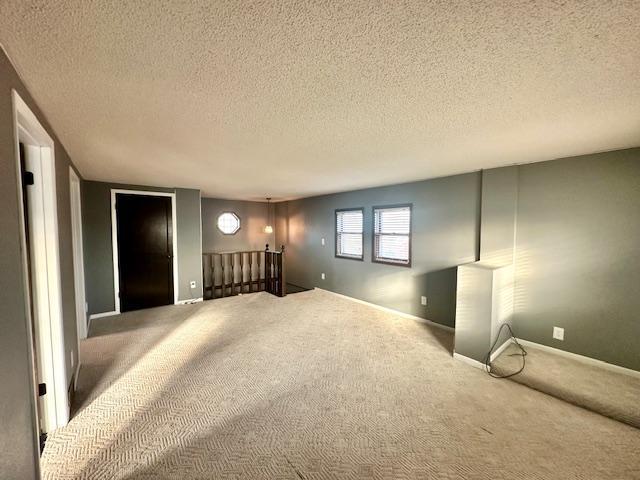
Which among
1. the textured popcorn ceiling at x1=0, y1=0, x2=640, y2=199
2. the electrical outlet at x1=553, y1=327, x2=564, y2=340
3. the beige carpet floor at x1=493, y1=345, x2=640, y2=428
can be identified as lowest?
the beige carpet floor at x1=493, y1=345, x2=640, y2=428

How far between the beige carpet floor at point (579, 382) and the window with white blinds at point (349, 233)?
9.41 ft

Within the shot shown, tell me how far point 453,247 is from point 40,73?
4214mm

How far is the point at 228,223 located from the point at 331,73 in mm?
6255

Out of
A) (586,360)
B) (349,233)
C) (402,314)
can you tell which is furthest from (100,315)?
(586,360)

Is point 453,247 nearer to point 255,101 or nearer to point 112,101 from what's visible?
point 255,101

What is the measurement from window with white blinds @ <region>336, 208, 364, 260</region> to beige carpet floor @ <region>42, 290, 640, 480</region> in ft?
7.32

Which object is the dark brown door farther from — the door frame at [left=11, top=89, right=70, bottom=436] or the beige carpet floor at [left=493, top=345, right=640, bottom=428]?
the beige carpet floor at [left=493, top=345, right=640, bottom=428]

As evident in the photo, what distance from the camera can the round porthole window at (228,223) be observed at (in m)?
6.81

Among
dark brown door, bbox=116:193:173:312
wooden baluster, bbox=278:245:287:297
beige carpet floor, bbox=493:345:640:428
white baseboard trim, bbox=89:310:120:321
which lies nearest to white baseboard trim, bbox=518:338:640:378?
beige carpet floor, bbox=493:345:640:428

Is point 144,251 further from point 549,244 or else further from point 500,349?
point 549,244

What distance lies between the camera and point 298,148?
8.04 ft

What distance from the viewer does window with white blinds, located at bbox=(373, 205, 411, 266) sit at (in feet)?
14.3

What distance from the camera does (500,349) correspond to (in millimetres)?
2979

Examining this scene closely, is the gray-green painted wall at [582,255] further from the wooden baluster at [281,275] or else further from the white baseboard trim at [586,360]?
the wooden baluster at [281,275]
